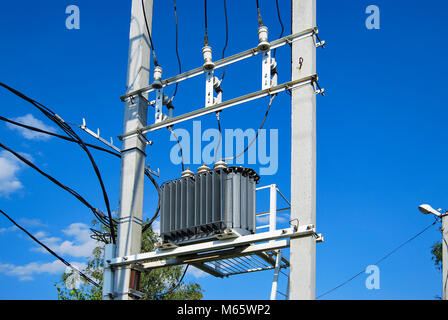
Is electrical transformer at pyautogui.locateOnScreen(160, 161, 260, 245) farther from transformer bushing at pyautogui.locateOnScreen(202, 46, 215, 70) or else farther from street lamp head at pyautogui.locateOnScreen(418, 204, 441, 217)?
street lamp head at pyautogui.locateOnScreen(418, 204, 441, 217)

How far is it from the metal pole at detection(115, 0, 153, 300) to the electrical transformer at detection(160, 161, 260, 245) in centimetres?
89

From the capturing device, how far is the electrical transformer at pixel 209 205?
10.1 m

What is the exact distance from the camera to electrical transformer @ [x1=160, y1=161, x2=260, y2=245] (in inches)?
398

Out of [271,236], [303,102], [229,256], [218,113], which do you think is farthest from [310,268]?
[218,113]

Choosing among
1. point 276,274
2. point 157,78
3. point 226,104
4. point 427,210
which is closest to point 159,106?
point 157,78

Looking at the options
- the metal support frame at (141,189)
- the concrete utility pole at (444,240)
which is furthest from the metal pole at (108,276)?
the concrete utility pole at (444,240)

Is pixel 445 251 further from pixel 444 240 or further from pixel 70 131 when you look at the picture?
pixel 70 131

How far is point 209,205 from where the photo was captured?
10.4m

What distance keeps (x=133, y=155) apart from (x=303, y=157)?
12.3 ft

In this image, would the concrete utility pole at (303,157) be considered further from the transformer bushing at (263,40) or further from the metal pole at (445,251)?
the metal pole at (445,251)

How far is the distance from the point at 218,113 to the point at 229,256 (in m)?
2.53

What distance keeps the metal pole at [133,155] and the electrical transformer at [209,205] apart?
0.89m

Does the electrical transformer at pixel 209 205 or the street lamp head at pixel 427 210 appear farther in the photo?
the street lamp head at pixel 427 210
